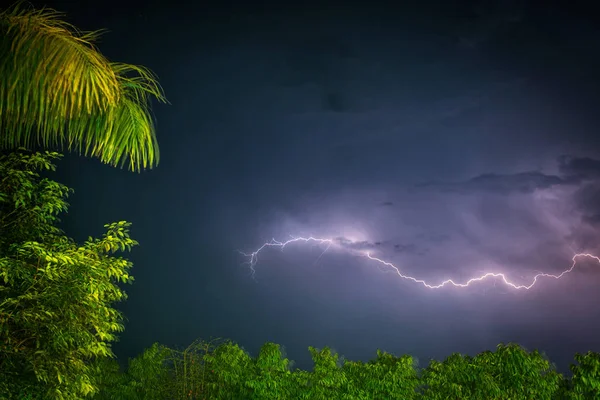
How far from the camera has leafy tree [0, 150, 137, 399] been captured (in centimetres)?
525

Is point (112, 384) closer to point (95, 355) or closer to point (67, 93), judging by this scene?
point (95, 355)

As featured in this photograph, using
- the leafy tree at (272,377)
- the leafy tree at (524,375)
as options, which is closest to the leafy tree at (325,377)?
the leafy tree at (272,377)

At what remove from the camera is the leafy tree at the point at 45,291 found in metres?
5.25

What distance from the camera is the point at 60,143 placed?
4301 mm

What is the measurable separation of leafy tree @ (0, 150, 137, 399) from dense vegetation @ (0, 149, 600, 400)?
0.04 feet

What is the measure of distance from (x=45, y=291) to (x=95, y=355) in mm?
1324

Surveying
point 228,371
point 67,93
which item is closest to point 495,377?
point 228,371

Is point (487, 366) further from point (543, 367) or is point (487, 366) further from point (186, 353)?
point (186, 353)

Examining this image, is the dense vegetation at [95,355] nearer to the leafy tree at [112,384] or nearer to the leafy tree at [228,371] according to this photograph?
the leafy tree at [228,371]

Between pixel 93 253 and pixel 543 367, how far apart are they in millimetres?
7582

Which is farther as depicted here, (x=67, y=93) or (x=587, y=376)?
(x=587, y=376)

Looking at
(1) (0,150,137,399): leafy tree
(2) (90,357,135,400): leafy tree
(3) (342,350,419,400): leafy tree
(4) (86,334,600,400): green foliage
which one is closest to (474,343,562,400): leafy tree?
(4) (86,334,600,400): green foliage

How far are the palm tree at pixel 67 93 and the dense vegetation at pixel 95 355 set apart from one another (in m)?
1.61

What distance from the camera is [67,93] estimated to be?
381cm
